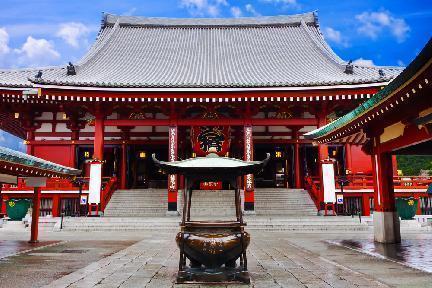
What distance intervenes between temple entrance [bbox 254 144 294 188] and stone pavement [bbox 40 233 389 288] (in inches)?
606

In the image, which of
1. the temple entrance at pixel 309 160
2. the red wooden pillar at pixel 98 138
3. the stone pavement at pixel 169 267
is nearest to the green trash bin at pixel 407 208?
the stone pavement at pixel 169 267

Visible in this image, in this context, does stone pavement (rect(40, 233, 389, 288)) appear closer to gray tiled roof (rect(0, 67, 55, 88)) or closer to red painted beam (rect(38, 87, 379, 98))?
red painted beam (rect(38, 87, 379, 98))

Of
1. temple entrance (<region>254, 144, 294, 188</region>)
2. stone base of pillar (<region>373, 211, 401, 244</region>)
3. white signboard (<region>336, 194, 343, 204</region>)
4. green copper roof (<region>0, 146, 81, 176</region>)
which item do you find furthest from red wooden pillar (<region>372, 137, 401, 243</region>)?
temple entrance (<region>254, 144, 294, 188</region>)

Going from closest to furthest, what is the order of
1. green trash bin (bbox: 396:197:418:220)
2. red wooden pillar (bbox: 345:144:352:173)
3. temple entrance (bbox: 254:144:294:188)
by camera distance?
green trash bin (bbox: 396:197:418:220), red wooden pillar (bbox: 345:144:352:173), temple entrance (bbox: 254:144:294:188)

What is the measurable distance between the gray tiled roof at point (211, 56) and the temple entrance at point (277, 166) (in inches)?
207

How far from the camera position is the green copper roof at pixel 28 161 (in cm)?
909

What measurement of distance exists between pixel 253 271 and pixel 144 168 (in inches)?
773

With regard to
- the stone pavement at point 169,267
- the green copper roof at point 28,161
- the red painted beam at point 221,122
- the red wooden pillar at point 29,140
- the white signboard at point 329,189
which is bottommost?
the stone pavement at point 169,267

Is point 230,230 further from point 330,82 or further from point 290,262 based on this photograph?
point 330,82

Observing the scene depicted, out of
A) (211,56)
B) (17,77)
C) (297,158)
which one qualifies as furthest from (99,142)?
(297,158)

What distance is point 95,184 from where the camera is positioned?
19.0 metres

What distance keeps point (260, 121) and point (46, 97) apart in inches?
429

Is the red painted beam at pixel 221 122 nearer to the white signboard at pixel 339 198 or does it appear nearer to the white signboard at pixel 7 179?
the white signboard at pixel 339 198

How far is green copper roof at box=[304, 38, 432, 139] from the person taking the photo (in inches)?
233
